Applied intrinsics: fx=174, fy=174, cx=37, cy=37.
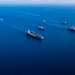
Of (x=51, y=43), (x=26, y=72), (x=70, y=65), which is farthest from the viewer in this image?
(x=51, y=43)

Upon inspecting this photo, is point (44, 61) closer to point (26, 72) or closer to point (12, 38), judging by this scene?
point (26, 72)

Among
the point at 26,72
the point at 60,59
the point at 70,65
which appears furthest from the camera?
the point at 60,59

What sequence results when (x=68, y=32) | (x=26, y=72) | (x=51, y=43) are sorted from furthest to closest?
(x=68, y=32) → (x=51, y=43) → (x=26, y=72)

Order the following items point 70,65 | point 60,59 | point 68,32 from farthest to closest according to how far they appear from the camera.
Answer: point 68,32 → point 60,59 → point 70,65

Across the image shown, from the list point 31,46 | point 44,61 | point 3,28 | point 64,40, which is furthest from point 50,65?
point 3,28

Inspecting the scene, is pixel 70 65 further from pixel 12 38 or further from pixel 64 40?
pixel 12 38

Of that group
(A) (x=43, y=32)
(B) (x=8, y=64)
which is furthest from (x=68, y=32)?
(B) (x=8, y=64)

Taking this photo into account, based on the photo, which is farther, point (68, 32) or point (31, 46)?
point (68, 32)

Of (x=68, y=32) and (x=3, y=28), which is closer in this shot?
(x=68, y=32)
